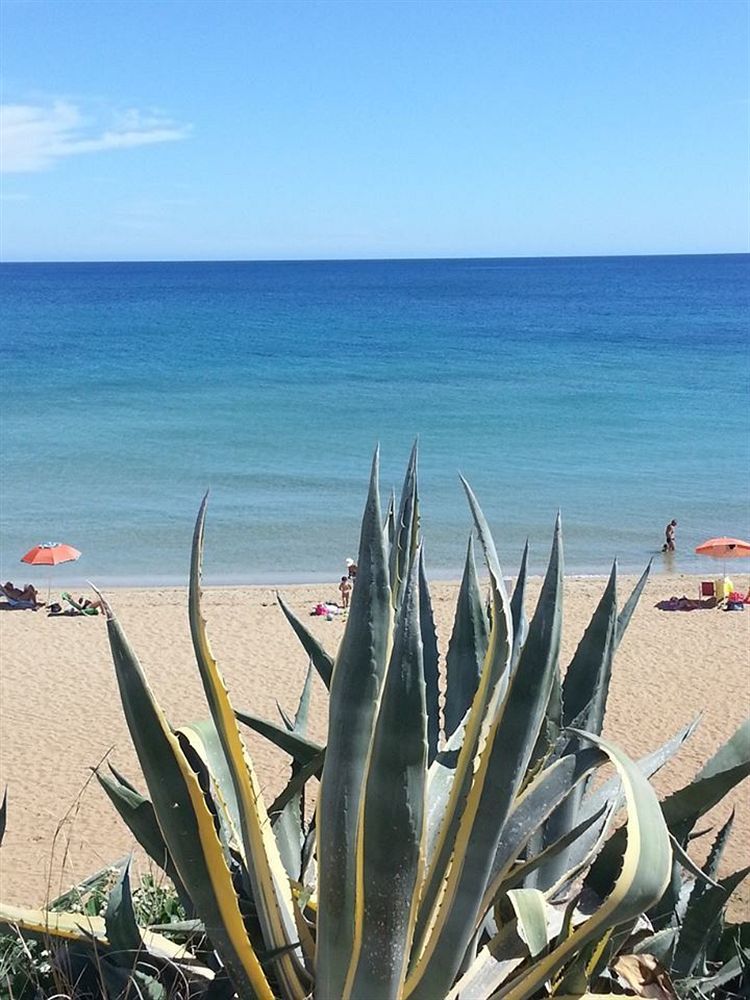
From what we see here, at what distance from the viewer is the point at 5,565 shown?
753 inches

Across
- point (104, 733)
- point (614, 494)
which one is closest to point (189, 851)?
point (104, 733)

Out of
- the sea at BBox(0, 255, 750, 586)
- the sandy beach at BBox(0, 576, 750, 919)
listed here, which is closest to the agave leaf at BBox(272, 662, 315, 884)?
the sea at BBox(0, 255, 750, 586)

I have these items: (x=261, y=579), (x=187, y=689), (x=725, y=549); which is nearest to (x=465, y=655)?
(x=187, y=689)

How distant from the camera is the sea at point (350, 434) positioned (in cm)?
2034

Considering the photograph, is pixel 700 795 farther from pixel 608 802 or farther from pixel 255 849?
pixel 255 849

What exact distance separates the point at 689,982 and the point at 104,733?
8269mm

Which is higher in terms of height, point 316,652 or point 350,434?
point 316,652

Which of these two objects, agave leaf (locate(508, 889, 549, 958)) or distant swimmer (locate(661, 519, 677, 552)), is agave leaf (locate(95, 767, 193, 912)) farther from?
distant swimmer (locate(661, 519, 677, 552))

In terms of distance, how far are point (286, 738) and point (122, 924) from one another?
1.65ft

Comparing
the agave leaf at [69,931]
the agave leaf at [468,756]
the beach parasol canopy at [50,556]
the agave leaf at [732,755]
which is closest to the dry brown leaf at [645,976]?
the agave leaf at [732,755]

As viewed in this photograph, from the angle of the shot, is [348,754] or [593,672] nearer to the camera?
[348,754]

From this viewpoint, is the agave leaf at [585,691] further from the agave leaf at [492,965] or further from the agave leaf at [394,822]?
the agave leaf at [394,822]

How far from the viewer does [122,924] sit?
235cm

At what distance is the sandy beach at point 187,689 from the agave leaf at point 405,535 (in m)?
4.14
